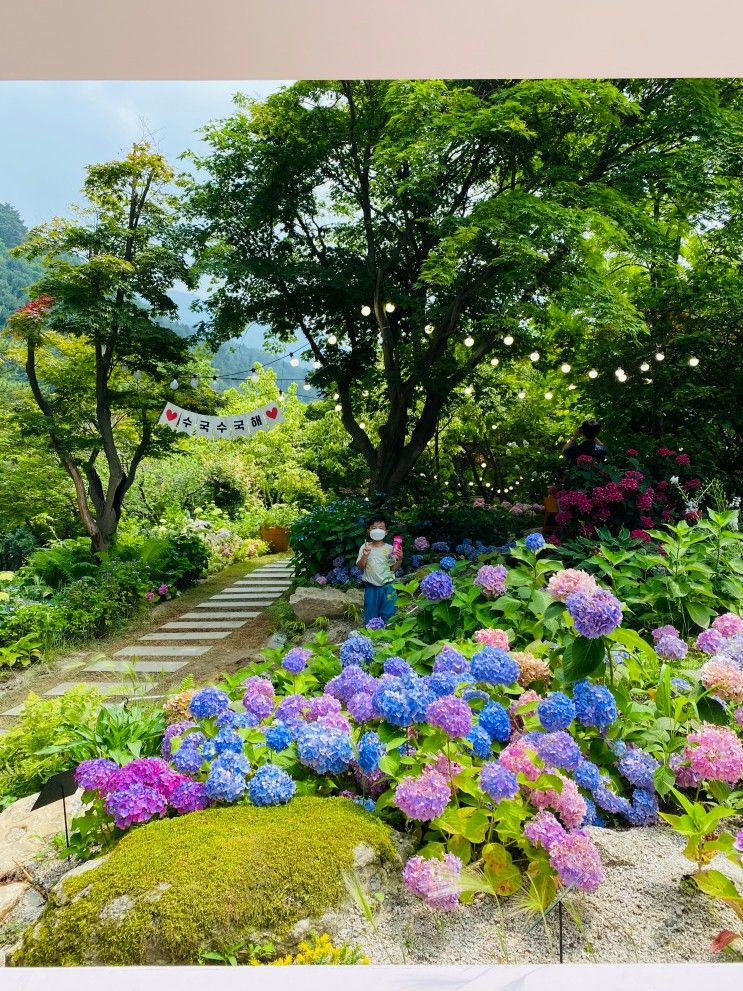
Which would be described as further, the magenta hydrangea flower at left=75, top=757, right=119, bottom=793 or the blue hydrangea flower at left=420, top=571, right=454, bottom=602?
the blue hydrangea flower at left=420, top=571, right=454, bottom=602

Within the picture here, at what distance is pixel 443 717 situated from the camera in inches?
47.3

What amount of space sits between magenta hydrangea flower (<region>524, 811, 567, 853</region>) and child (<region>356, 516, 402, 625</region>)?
6.12 feet

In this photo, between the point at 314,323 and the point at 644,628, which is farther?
the point at 314,323

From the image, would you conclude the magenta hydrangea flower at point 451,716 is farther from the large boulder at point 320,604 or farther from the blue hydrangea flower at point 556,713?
the large boulder at point 320,604

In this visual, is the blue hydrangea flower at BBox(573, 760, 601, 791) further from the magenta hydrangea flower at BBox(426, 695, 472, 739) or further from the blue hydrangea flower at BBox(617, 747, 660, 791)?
the magenta hydrangea flower at BBox(426, 695, 472, 739)

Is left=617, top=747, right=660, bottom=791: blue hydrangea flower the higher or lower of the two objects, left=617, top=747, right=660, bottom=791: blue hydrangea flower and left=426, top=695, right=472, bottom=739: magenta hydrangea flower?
the lower

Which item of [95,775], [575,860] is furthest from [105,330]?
[575,860]

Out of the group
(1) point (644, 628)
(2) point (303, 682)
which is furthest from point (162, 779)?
(1) point (644, 628)

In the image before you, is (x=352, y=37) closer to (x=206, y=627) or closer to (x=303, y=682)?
(x=303, y=682)

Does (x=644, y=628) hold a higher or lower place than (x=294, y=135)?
Result: lower

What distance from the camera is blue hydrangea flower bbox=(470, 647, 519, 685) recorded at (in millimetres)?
1349

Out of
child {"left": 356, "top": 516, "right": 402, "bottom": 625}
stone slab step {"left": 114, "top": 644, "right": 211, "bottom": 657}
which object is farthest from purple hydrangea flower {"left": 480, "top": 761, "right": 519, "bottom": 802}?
stone slab step {"left": 114, "top": 644, "right": 211, "bottom": 657}

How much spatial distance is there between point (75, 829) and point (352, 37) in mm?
1906

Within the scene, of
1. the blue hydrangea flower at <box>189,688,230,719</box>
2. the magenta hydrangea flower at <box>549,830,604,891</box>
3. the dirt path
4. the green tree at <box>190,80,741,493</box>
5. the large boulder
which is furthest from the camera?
the large boulder
